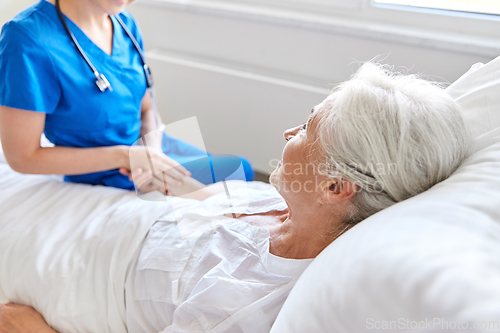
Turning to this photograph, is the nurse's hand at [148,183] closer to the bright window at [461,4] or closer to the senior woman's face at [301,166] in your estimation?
the senior woman's face at [301,166]

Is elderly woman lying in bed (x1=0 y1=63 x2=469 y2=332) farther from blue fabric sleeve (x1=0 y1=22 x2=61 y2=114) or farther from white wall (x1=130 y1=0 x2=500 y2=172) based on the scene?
white wall (x1=130 y1=0 x2=500 y2=172)

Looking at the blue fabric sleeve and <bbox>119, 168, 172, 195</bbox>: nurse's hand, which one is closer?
the blue fabric sleeve

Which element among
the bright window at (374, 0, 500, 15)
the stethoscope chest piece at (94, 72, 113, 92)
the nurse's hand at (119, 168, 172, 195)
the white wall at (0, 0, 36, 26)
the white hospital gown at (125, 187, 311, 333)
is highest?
the white wall at (0, 0, 36, 26)

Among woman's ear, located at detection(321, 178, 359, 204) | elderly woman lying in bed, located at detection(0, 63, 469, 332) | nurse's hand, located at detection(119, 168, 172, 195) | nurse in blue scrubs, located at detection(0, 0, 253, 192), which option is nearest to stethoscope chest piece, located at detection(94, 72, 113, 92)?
nurse in blue scrubs, located at detection(0, 0, 253, 192)

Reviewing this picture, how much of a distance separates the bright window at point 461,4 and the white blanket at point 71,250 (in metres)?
1.23

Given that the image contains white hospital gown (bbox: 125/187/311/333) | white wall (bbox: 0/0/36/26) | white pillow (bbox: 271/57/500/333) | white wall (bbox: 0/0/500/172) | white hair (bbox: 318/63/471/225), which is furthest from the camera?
white wall (bbox: 0/0/36/26)

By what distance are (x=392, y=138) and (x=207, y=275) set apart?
0.47 metres

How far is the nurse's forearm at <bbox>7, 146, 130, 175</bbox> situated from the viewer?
3.80ft

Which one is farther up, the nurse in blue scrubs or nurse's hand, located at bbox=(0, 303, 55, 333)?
the nurse in blue scrubs

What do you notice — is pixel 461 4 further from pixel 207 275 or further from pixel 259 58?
pixel 207 275

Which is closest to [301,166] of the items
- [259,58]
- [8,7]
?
[259,58]

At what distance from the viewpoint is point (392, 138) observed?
716 millimetres

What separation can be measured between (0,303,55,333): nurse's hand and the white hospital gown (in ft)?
0.71

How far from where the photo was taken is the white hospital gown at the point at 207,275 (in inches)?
32.2
